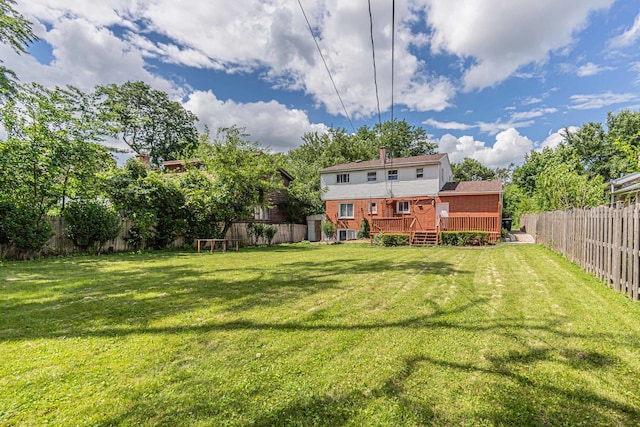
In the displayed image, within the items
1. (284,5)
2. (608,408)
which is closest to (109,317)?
(608,408)

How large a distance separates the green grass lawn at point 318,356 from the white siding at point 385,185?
17086 mm

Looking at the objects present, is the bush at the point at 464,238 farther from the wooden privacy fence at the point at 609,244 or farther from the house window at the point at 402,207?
the wooden privacy fence at the point at 609,244

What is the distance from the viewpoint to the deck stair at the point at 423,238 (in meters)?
17.5

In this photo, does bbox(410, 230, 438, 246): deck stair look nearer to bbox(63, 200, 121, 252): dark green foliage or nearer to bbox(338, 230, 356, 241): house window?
bbox(338, 230, 356, 241): house window

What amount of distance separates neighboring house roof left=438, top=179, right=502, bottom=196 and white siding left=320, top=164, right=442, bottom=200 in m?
0.83

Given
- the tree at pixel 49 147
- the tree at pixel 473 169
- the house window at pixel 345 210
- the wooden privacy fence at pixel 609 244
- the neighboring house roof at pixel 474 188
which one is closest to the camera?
the wooden privacy fence at pixel 609 244

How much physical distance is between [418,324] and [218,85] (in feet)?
70.1

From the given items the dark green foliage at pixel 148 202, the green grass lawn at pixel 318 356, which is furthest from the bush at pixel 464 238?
the dark green foliage at pixel 148 202

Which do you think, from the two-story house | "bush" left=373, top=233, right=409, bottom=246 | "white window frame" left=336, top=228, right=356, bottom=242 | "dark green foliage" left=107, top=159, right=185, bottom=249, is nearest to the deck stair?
the two-story house

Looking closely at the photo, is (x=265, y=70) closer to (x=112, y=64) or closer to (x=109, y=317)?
(x=112, y=64)

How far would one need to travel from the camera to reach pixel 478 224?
17.3m

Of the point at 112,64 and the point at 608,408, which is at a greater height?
the point at 112,64

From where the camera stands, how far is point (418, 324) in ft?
12.3

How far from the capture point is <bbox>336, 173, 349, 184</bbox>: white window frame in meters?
24.7
